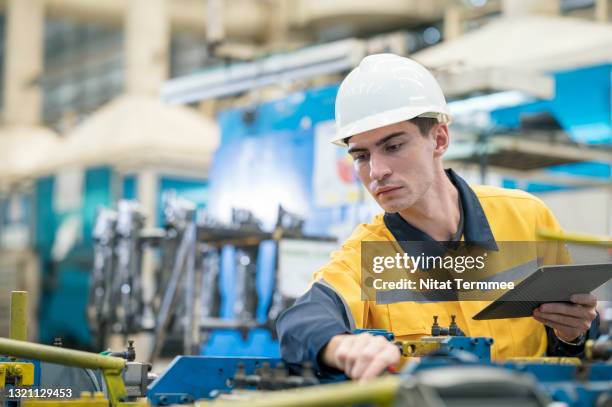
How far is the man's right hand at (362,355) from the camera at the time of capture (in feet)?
5.05

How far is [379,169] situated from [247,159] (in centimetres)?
668

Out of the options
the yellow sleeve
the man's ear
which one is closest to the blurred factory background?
the yellow sleeve

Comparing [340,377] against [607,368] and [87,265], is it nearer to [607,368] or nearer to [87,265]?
[607,368]

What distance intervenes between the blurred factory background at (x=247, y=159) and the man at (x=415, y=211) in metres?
1.13

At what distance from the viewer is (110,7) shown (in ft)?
44.7

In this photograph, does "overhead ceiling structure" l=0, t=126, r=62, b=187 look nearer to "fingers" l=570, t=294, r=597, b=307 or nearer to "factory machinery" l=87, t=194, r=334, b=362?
"factory machinery" l=87, t=194, r=334, b=362

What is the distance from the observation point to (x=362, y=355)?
1.58 m

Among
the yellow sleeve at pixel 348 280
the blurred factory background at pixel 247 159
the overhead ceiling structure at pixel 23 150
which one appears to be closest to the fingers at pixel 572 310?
the yellow sleeve at pixel 348 280

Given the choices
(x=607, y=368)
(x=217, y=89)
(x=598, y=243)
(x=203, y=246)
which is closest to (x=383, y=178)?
(x=598, y=243)

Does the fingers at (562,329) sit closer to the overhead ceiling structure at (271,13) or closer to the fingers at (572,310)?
the fingers at (572,310)

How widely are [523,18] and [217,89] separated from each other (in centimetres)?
261

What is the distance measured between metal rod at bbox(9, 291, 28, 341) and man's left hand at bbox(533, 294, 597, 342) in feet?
3.82

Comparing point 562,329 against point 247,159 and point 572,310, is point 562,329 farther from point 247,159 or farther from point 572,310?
point 247,159

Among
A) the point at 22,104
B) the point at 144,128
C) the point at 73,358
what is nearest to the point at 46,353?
the point at 73,358
